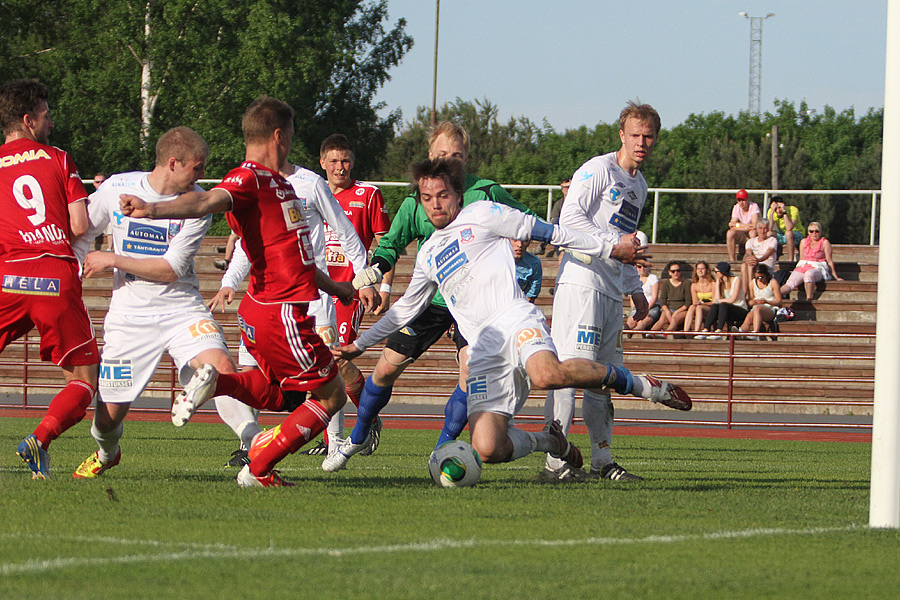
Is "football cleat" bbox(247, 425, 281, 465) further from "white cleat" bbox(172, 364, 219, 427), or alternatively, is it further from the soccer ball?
the soccer ball

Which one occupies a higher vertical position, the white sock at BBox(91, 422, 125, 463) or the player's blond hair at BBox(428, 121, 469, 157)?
the player's blond hair at BBox(428, 121, 469, 157)

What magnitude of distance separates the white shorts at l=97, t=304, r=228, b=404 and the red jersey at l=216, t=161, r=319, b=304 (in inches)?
26.6

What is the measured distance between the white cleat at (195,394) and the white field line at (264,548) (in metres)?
1.19

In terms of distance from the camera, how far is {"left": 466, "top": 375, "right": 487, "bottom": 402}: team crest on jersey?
6449 millimetres

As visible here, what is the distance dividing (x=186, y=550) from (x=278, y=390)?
213 centimetres

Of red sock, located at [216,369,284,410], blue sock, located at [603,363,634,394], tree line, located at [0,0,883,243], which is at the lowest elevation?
red sock, located at [216,369,284,410]

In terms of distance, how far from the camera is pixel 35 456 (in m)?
6.45

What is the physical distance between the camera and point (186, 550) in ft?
13.7

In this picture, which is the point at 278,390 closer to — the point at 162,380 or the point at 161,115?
the point at 162,380

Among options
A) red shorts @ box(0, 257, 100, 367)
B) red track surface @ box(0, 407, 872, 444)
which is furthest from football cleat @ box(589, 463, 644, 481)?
red track surface @ box(0, 407, 872, 444)

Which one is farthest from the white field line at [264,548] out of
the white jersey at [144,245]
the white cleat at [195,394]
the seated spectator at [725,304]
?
the seated spectator at [725,304]

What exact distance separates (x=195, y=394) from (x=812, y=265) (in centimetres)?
1784

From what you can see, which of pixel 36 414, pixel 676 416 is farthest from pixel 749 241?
pixel 36 414

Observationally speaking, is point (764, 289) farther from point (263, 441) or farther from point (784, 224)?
point (263, 441)
